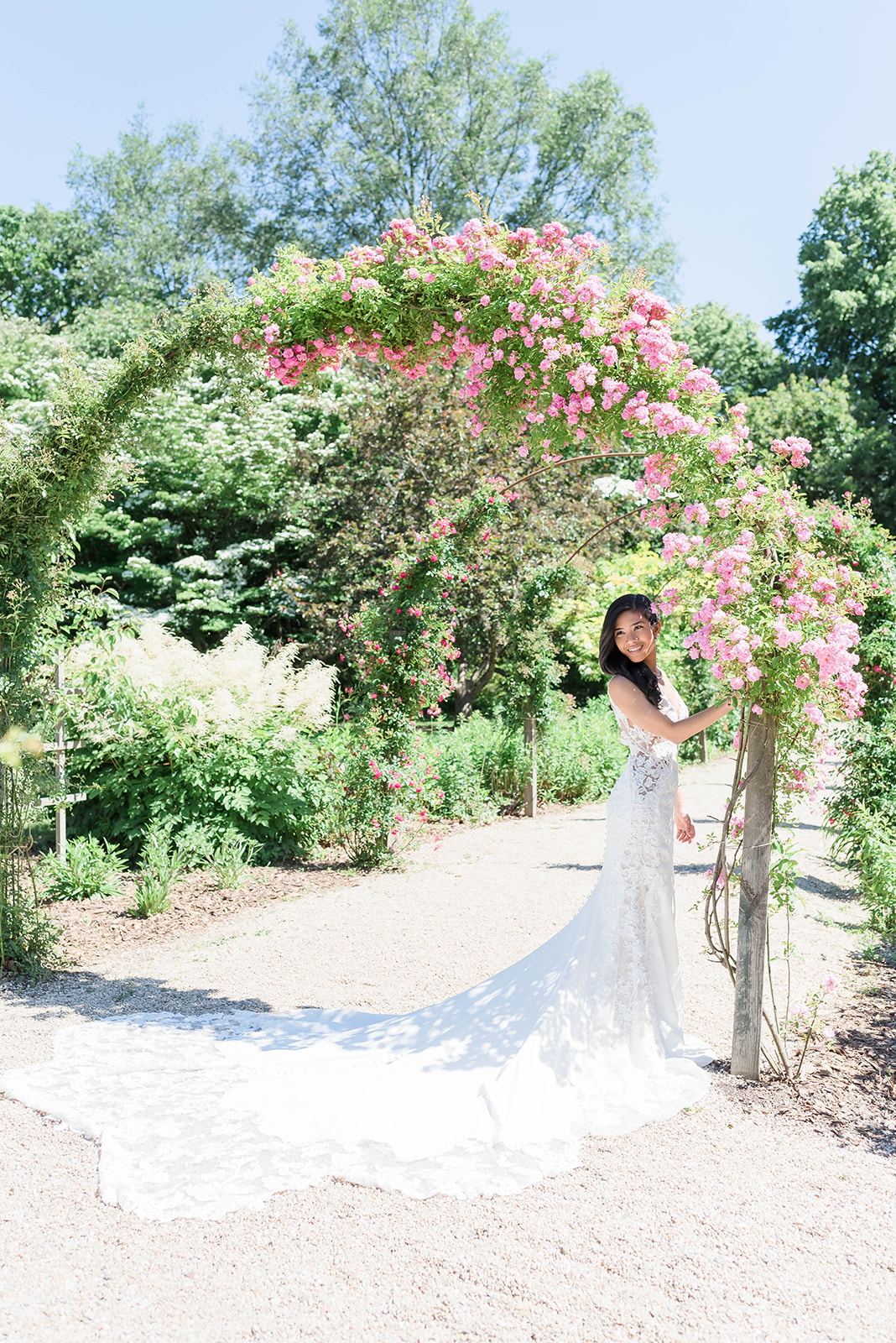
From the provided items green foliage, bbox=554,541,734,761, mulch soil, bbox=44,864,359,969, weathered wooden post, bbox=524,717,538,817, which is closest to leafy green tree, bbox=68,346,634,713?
green foliage, bbox=554,541,734,761

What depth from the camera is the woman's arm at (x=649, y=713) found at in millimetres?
3533

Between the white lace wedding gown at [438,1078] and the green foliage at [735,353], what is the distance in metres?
24.3

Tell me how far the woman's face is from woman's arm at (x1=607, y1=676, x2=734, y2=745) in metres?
0.13

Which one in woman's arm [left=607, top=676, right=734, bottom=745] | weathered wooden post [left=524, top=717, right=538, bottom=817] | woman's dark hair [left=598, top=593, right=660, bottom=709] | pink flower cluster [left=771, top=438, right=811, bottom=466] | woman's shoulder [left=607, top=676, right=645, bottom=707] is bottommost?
weathered wooden post [left=524, top=717, right=538, bottom=817]

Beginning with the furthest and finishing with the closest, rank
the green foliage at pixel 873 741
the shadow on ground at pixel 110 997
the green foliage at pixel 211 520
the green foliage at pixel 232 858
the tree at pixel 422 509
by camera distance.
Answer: the green foliage at pixel 211 520, the tree at pixel 422 509, the green foliage at pixel 232 858, the green foliage at pixel 873 741, the shadow on ground at pixel 110 997

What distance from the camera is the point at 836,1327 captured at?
233 centimetres

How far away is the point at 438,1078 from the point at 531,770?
7.40m

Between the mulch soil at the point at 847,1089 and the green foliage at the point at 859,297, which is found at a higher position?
the green foliage at the point at 859,297

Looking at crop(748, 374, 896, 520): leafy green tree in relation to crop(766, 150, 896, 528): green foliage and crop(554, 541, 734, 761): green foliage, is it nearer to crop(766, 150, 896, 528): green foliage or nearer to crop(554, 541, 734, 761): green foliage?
crop(766, 150, 896, 528): green foliage

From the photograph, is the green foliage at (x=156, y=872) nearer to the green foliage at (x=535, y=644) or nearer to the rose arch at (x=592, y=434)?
the rose arch at (x=592, y=434)

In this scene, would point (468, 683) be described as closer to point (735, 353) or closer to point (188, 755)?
point (188, 755)

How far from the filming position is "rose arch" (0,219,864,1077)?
355 centimetres

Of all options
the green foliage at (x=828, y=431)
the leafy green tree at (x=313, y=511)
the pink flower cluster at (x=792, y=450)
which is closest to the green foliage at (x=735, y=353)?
the green foliage at (x=828, y=431)

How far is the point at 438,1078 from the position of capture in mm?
3594
